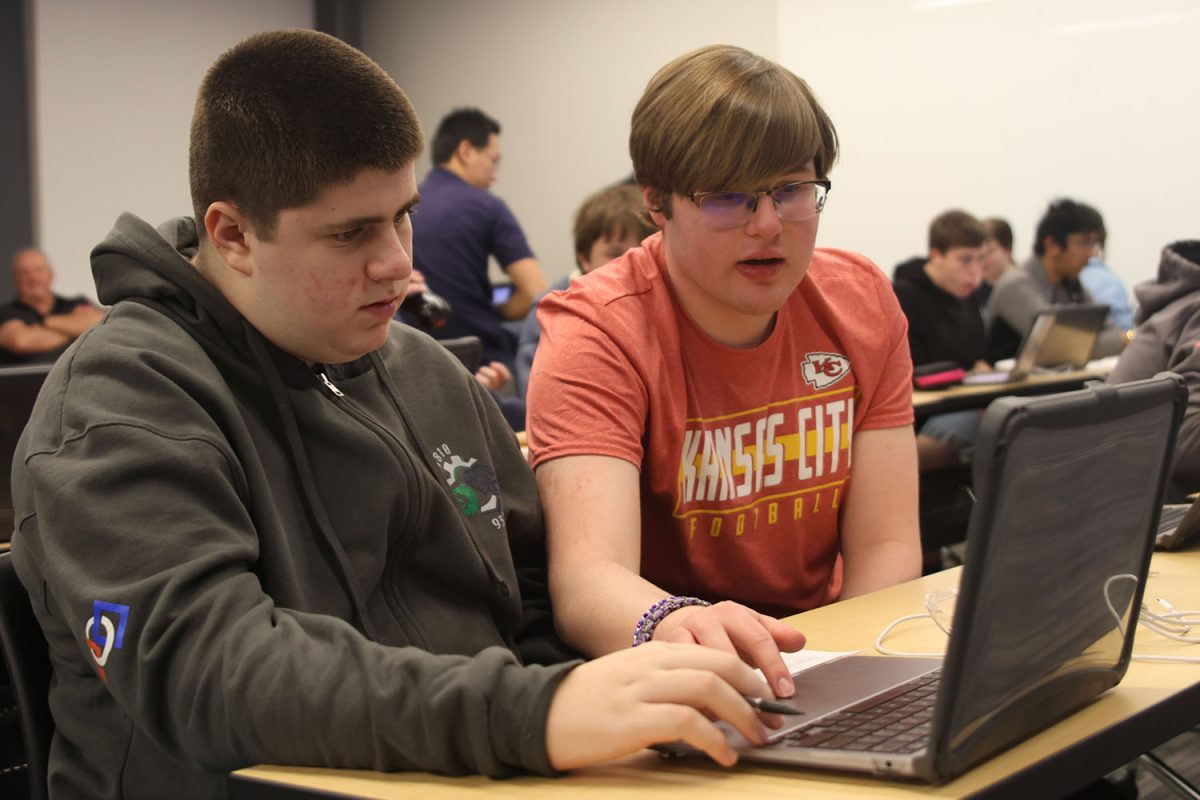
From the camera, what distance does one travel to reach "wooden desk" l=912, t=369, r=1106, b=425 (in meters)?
3.90

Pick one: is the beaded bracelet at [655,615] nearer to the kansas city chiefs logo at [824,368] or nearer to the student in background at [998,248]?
the kansas city chiefs logo at [824,368]

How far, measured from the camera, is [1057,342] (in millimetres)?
4559

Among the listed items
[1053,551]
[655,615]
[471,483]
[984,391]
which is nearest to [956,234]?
[984,391]

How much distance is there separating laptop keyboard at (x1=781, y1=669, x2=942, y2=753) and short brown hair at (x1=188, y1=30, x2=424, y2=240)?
0.60 meters

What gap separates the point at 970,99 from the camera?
646 centimetres

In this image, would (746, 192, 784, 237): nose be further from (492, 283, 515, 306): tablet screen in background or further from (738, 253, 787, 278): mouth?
(492, 283, 515, 306): tablet screen in background

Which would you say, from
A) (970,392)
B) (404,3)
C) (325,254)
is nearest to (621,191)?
(970,392)

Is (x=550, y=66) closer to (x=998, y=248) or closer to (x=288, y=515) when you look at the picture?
(x=998, y=248)

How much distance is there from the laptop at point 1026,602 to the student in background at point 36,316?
5.52m

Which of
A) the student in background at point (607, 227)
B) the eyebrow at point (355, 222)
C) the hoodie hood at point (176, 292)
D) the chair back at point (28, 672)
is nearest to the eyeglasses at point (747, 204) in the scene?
the eyebrow at point (355, 222)

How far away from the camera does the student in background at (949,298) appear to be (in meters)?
4.84

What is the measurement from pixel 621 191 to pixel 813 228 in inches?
76.4

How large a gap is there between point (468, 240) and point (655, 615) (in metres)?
3.38

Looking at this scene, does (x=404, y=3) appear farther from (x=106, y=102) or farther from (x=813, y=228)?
(x=813, y=228)
